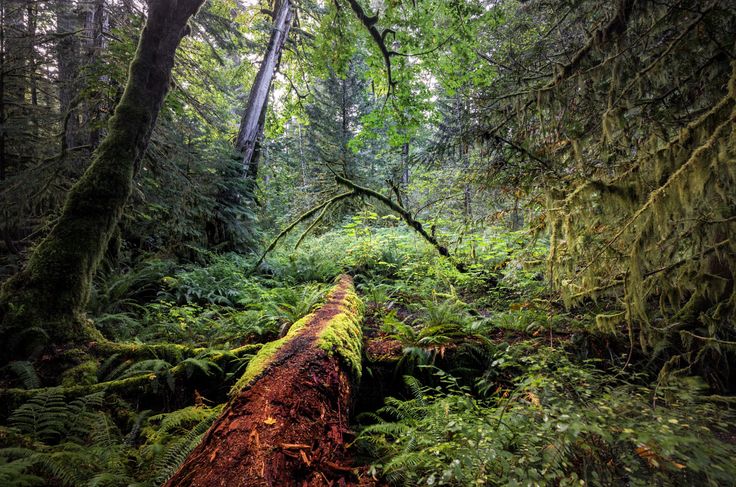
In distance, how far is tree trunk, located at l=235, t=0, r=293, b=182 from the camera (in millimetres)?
10904

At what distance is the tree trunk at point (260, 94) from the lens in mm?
10904

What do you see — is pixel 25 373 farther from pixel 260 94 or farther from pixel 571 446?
pixel 260 94

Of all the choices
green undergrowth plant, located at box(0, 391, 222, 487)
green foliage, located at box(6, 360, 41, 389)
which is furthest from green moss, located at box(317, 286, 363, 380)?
green foliage, located at box(6, 360, 41, 389)

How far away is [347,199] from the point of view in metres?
6.48

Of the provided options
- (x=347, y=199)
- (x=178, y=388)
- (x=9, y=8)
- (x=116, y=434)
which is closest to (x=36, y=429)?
(x=116, y=434)

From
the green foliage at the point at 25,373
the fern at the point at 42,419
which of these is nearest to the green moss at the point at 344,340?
the fern at the point at 42,419

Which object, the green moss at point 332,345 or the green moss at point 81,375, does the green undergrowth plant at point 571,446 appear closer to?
the green moss at point 332,345

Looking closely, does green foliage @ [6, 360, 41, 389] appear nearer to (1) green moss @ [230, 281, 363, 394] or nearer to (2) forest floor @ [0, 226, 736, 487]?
(2) forest floor @ [0, 226, 736, 487]

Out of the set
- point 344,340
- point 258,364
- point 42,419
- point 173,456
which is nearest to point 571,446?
point 344,340

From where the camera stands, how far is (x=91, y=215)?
444cm

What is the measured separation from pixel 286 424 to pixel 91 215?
14.7 feet

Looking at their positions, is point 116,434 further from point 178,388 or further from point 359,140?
point 359,140

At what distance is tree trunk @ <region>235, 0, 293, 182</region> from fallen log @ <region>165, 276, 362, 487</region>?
362 inches

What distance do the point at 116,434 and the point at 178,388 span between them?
0.84 metres
